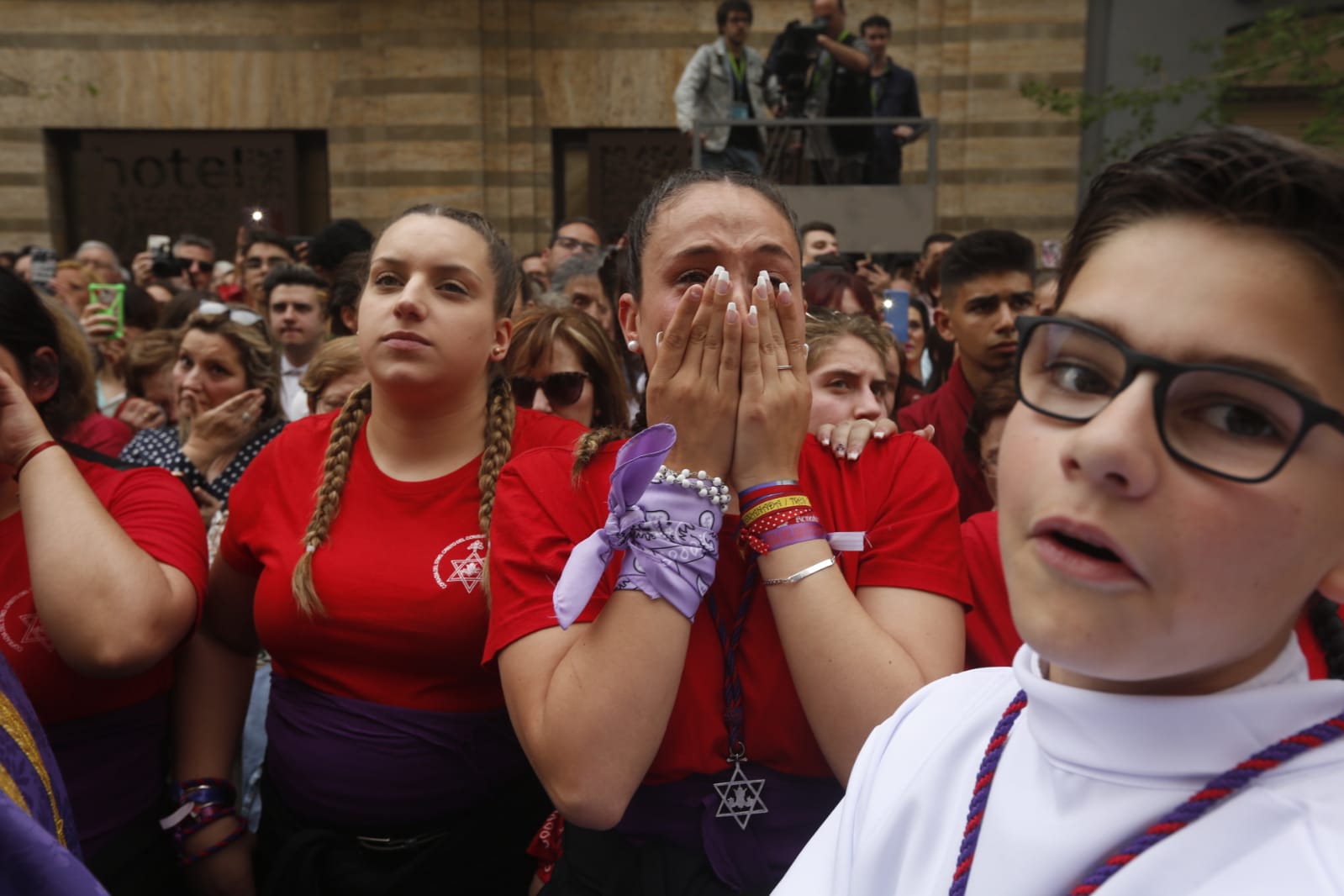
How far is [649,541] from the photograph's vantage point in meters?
1.62

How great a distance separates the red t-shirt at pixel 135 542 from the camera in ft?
7.05

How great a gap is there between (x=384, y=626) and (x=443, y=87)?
10802mm

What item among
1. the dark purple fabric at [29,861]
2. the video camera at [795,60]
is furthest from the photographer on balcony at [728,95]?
the dark purple fabric at [29,861]

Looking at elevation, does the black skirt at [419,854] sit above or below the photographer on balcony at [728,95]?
below

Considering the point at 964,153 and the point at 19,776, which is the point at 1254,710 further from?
the point at 964,153

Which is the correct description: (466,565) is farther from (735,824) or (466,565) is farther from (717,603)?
(735,824)

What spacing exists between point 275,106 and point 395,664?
1189 centimetres

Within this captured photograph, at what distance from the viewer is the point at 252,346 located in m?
3.99

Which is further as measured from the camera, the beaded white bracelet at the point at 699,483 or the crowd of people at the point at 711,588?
the beaded white bracelet at the point at 699,483

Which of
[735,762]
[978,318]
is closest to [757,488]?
[735,762]

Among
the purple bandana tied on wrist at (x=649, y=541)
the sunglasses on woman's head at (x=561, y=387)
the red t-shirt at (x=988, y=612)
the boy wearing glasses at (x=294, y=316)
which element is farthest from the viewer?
the boy wearing glasses at (x=294, y=316)

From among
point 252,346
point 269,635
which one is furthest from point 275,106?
point 269,635

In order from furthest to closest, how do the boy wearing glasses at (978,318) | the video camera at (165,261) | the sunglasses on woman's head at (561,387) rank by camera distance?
the video camera at (165,261) → the boy wearing glasses at (978,318) → the sunglasses on woman's head at (561,387)

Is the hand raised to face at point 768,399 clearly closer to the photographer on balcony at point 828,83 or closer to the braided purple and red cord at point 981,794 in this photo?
the braided purple and red cord at point 981,794
